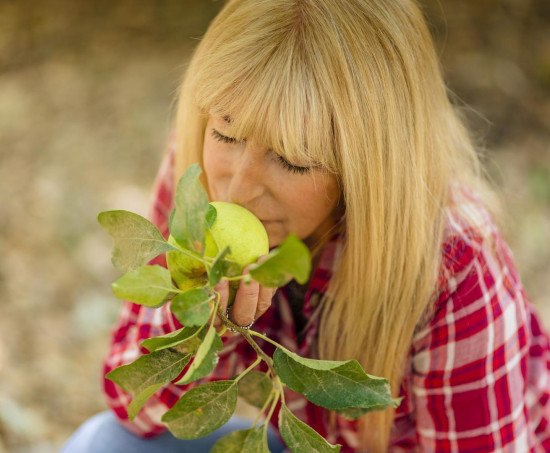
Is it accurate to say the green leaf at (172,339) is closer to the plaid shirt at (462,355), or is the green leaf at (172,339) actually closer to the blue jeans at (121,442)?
the plaid shirt at (462,355)

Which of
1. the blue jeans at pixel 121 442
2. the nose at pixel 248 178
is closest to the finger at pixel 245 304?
the nose at pixel 248 178

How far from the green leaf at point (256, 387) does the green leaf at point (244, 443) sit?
0.38 ft

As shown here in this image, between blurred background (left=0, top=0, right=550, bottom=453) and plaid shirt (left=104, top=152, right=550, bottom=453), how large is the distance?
0.69 metres

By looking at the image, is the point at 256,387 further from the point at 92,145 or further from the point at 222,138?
the point at 92,145

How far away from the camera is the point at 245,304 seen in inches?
33.4

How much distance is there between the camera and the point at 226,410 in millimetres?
858

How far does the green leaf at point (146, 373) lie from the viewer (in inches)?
31.6

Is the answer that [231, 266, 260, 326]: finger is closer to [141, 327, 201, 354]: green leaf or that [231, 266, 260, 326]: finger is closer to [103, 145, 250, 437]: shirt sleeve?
[141, 327, 201, 354]: green leaf

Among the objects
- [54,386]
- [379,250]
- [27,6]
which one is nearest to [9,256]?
Result: [54,386]

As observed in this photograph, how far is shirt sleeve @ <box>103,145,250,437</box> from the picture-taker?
1244 mm

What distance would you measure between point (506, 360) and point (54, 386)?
58.3 inches

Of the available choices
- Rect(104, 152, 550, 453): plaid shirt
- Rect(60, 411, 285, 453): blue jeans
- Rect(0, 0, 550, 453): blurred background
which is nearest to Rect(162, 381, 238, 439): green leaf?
Rect(104, 152, 550, 453): plaid shirt

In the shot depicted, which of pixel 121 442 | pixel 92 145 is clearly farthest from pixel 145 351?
pixel 92 145

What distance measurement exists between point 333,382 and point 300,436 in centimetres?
10
